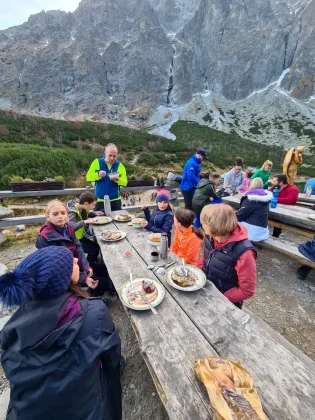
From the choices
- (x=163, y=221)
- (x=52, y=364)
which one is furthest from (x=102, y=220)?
(x=52, y=364)

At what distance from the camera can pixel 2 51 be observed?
69.3m

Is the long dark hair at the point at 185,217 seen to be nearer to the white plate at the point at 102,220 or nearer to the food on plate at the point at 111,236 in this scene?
the food on plate at the point at 111,236

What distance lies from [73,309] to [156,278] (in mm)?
921

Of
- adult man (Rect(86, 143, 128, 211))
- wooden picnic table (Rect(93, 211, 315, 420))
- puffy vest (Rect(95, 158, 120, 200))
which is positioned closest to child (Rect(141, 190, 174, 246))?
adult man (Rect(86, 143, 128, 211))

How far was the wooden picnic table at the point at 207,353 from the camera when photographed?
1.07m

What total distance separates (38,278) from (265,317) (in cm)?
300

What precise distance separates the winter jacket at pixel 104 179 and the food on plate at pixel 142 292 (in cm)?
252

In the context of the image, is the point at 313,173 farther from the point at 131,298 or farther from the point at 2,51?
the point at 2,51

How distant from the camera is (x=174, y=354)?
1.31 m

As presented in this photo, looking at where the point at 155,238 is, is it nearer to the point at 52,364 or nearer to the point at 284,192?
the point at 52,364

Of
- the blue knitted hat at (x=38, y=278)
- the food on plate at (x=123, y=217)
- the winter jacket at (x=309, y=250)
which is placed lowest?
the winter jacket at (x=309, y=250)

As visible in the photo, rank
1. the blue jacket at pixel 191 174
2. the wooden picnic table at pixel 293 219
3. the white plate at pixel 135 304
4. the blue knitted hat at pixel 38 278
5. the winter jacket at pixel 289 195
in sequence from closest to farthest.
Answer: the blue knitted hat at pixel 38 278
the white plate at pixel 135 304
the wooden picnic table at pixel 293 219
the winter jacket at pixel 289 195
the blue jacket at pixel 191 174

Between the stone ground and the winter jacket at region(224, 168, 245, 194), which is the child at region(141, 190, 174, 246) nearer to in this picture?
the stone ground

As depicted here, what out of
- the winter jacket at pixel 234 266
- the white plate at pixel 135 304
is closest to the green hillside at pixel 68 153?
the white plate at pixel 135 304
